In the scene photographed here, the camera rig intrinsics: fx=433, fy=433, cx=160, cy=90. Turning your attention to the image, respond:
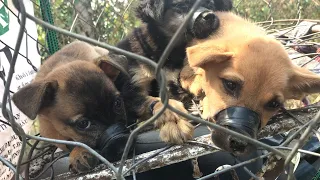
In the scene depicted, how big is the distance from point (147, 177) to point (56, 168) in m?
0.51

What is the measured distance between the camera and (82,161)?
197 cm

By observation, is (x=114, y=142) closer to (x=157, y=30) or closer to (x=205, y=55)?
(x=205, y=55)

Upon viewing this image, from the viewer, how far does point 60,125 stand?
7.78ft

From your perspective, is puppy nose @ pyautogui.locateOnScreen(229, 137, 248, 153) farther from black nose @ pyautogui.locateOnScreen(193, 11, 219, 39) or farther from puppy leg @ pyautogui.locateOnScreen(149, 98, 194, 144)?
black nose @ pyautogui.locateOnScreen(193, 11, 219, 39)

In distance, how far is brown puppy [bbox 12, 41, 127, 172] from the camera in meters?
2.17

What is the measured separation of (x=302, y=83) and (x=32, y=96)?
1.35 meters

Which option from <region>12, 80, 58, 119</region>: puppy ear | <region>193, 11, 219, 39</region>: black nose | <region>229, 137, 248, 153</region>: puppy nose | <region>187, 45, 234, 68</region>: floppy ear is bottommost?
<region>229, 137, 248, 153</region>: puppy nose

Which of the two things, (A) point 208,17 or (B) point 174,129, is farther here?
(A) point 208,17

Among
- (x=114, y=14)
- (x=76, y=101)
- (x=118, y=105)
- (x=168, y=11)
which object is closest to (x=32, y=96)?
(x=76, y=101)

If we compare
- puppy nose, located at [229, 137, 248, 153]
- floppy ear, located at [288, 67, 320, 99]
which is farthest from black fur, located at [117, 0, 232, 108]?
puppy nose, located at [229, 137, 248, 153]

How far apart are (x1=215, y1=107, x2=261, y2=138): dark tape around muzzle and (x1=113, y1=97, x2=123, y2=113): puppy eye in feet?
2.09

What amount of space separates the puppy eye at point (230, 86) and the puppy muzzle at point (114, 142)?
0.51 metres

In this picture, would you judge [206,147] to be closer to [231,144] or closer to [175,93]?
[231,144]

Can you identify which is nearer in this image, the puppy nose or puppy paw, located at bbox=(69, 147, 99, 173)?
the puppy nose
